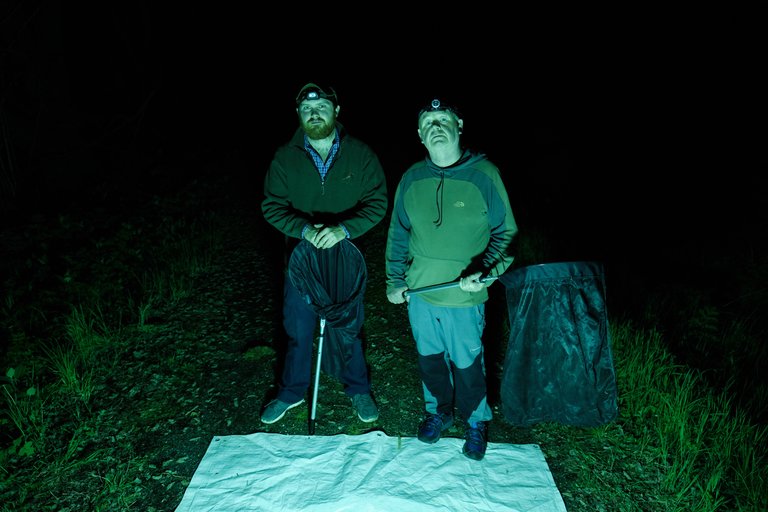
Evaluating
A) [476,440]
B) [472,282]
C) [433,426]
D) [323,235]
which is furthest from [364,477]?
[323,235]

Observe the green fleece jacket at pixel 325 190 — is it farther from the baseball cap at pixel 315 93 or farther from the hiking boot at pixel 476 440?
the hiking boot at pixel 476 440

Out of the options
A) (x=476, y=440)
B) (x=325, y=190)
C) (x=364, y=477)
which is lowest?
(x=364, y=477)

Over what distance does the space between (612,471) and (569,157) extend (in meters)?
6.58

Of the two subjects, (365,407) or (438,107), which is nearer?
(438,107)

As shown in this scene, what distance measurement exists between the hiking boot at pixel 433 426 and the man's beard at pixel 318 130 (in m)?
1.87

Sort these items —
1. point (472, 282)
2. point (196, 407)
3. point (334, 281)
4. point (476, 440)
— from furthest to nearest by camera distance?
point (196, 407) < point (334, 281) < point (476, 440) < point (472, 282)

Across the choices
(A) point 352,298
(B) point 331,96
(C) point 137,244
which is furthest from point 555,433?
(C) point 137,244

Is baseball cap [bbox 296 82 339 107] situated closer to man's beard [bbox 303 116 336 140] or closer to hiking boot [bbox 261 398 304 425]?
man's beard [bbox 303 116 336 140]

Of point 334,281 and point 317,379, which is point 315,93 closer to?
point 334,281

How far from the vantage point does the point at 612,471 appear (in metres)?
2.61

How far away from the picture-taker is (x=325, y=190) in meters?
2.70

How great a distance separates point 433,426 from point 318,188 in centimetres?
165

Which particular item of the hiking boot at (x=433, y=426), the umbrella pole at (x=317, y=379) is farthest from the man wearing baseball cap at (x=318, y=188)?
the hiking boot at (x=433, y=426)

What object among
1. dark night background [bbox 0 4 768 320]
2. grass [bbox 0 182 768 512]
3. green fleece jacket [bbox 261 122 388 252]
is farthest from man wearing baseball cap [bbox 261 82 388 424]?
dark night background [bbox 0 4 768 320]
